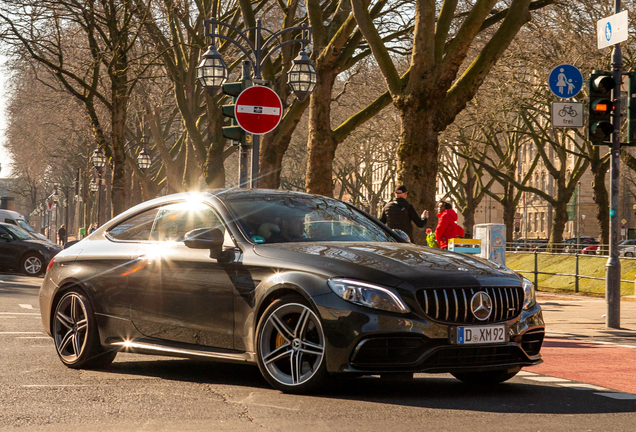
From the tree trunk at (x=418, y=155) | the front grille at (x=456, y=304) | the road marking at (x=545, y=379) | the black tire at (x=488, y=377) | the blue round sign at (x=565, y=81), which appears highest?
the blue round sign at (x=565, y=81)

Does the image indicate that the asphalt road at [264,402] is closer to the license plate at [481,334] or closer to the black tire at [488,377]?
the black tire at [488,377]

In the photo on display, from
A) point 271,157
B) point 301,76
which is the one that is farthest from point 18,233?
point 301,76

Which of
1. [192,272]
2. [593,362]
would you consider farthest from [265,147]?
[192,272]

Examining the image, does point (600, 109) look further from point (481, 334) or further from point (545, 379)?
point (481, 334)

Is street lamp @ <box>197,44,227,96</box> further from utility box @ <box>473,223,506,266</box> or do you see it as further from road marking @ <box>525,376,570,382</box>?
road marking @ <box>525,376,570,382</box>

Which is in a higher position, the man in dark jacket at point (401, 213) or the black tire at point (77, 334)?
the man in dark jacket at point (401, 213)

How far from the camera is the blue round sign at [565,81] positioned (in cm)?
1400

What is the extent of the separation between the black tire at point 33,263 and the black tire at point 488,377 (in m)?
19.1

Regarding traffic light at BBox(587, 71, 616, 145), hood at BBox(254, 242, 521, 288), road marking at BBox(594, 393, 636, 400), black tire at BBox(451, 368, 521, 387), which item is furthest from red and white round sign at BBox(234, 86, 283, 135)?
road marking at BBox(594, 393, 636, 400)

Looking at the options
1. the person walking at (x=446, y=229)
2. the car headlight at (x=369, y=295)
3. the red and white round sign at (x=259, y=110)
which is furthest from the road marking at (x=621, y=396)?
the person walking at (x=446, y=229)

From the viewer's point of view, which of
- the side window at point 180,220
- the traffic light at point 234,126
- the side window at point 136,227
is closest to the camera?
the side window at point 180,220

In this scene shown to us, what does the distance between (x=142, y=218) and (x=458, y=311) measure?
9.63ft

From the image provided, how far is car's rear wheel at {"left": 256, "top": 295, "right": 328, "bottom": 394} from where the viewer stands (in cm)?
603

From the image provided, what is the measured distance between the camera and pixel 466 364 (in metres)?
6.06
